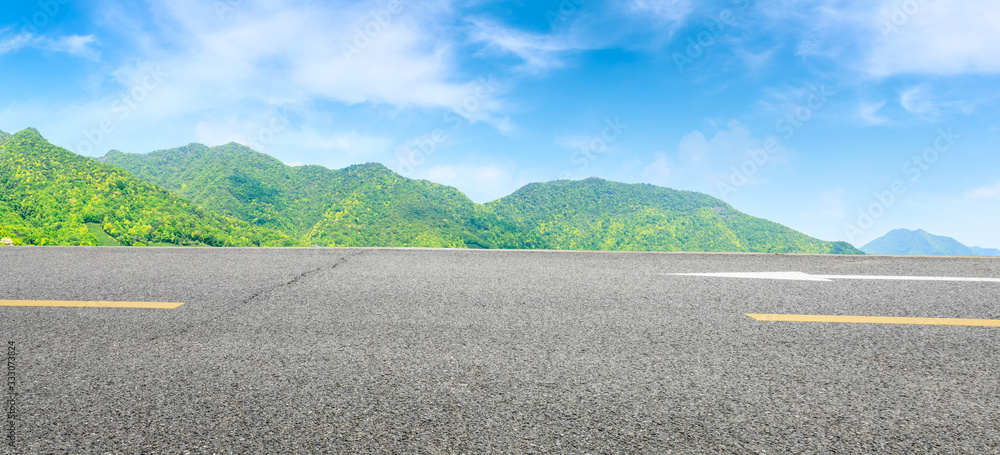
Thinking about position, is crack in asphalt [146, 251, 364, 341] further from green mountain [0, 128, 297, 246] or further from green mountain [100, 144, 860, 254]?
green mountain [100, 144, 860, 254]

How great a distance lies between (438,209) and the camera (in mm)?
103125

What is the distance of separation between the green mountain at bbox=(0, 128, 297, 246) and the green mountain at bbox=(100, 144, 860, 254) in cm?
1997

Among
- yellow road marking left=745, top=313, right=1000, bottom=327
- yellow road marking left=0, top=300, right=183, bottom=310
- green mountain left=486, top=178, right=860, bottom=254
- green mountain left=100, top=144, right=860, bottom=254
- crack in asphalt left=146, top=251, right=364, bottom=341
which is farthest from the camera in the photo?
green mountain left=486, top=178, right=860, bottom=254

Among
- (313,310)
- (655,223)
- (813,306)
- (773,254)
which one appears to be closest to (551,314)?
(313,310)

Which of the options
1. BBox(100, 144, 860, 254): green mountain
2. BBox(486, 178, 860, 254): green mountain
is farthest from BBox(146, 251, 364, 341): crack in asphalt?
BBox(486, 178, 860, 254): green mountain

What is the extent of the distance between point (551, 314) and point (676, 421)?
1.57 m

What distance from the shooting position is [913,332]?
10.2ft

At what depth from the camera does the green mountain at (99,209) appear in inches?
2032

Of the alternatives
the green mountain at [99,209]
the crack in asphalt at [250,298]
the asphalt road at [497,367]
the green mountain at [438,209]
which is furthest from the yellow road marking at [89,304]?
the green mountain at [438,209]

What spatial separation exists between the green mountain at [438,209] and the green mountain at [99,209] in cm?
1997

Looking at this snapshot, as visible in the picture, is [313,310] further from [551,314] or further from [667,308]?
[667,308]

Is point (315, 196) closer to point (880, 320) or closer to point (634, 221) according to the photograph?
point (634, 221)

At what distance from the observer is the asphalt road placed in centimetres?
186

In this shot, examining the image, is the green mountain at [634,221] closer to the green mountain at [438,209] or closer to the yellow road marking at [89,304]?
the green mountain at [438,209]
